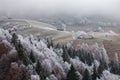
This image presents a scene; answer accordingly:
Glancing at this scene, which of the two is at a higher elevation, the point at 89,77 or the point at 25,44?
the point at 25,44

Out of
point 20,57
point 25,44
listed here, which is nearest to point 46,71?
point 20,57

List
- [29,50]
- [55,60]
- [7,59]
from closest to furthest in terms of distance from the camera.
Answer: [7,59] < [29,50] < [55,60]

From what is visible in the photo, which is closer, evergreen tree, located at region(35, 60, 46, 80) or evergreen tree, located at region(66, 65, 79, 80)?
evergreen tree, located at region(35, 60, 46, 80)

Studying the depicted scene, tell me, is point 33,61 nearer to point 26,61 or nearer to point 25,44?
point 26,61

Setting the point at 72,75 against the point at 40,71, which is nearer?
the point at 72,75

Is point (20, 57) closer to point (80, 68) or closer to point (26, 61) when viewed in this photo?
point (26, 61)

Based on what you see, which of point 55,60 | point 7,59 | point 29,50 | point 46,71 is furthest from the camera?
point 55,60

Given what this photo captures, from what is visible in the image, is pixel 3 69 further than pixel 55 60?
No

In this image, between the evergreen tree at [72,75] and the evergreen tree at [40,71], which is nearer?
the evergreen tree at [40,71]

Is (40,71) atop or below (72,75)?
atop
